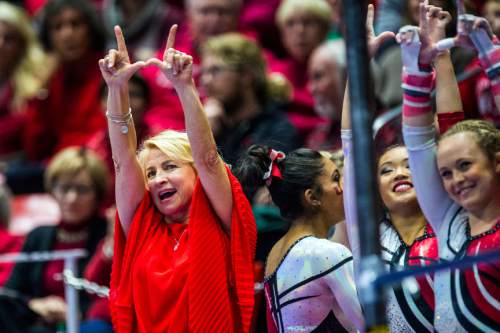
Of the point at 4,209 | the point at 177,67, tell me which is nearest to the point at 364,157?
the point at 177,67

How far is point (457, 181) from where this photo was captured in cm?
346

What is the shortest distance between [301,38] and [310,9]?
18cm

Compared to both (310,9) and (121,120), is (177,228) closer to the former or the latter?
(121,120)

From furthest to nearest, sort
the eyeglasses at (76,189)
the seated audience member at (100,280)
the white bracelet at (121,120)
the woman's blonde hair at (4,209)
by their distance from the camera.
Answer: the woman's blonde hair at (4,209), the eyeglasses at (76,189), the seated audience member at (100,280), the white bracelet at (121,120)

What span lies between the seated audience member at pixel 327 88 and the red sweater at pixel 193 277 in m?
1.75

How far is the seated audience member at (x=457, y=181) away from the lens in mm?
3373

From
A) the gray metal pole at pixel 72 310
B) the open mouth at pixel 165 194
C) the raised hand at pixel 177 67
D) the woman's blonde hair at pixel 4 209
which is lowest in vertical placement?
the gray metal pole at pixel 72 310

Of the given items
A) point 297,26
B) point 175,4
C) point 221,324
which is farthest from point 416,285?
point 175,4

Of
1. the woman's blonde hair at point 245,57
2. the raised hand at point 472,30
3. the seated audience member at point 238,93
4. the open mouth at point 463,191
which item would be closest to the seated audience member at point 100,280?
the seated audience member at point 238,93

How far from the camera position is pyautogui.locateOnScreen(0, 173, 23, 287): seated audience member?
5.61 metres

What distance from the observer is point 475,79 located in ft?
15.7

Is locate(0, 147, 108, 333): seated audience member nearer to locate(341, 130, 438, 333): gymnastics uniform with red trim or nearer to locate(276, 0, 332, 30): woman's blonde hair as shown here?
locate(276, 0, 332, 30): woman's blonde hair

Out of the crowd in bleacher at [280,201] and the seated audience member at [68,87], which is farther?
the seated audience member at [68,87]

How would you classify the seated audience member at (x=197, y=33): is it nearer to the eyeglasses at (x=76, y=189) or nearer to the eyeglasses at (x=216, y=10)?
the eyeglasses at (x=216, y=10)
